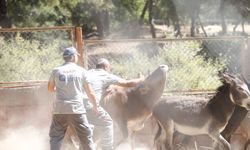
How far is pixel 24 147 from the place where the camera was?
10.7 m

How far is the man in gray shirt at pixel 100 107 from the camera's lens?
27.5ft

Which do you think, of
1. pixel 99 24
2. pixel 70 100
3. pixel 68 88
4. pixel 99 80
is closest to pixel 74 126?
pixel 70 100

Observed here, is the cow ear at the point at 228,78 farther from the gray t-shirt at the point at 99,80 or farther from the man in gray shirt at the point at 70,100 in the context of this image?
the man in gray shirt at the point at 70,100

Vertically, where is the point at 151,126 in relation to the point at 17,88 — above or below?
below

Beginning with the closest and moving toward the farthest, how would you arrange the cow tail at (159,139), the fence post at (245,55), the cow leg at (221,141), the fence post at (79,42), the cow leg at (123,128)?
the cow leg at (221,141) → the cow leg at (123,128) → the cow tail at (159,139) → the fence post at (79,42) → the fence post at (245,55)

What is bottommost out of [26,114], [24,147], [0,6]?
[24,147]

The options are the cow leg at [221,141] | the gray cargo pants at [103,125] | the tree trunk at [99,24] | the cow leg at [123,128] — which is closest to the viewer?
the gray cargo pants at [103,125]

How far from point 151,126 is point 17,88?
2656 millimetres

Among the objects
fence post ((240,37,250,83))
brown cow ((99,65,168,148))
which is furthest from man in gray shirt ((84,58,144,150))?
fence post ((240,37,250,83))

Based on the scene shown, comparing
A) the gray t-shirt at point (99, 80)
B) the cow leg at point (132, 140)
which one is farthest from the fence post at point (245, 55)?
the gray t-shirt at point (99, 80)

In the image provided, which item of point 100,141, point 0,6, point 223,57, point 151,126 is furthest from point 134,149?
point 0,6

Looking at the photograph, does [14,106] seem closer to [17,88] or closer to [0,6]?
[17,88]

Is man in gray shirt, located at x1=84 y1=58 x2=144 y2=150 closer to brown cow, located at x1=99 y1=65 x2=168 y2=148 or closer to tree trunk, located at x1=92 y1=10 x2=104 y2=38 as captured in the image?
brown cow, located at x1=99 y1=65 x2=168 y2=148

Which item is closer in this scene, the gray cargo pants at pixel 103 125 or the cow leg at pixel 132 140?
the gray cargo pants at pixel 103 125
